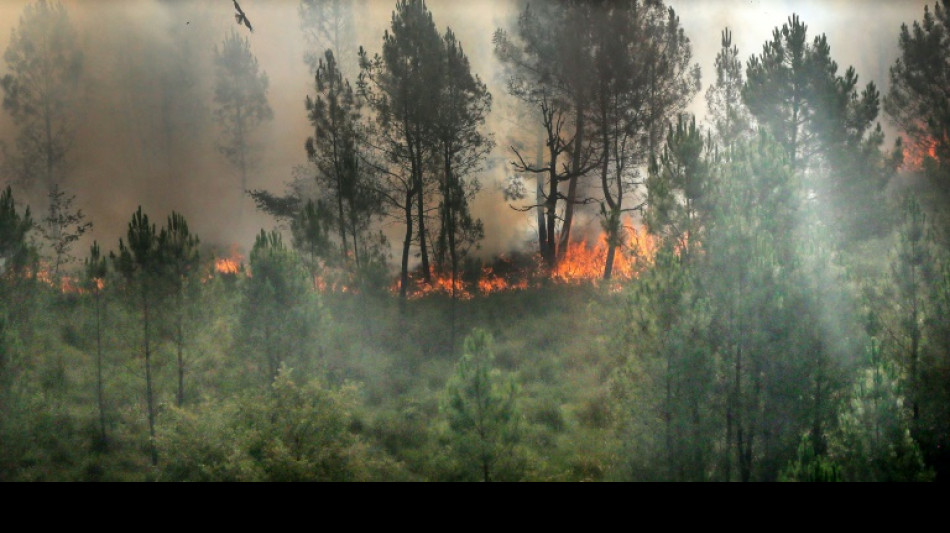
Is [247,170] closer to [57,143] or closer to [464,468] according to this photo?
[57,143]

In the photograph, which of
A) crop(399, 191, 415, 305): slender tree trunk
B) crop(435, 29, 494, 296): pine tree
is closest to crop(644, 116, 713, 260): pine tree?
crop(435, 29, 494, 296): pine tree

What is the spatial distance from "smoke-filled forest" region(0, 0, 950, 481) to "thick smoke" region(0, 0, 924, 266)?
0.16 m

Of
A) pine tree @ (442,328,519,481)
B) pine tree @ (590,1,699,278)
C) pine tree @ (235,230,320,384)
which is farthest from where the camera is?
pine tree @ (590,1,699,278)

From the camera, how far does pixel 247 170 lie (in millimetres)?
36531

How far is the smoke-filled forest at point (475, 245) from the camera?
47.9 ft

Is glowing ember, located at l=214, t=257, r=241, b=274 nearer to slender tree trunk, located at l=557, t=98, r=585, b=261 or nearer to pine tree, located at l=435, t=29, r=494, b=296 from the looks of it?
pine tree, located at l=435, t=29, r=494, b=296

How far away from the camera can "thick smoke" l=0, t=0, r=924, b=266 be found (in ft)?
100

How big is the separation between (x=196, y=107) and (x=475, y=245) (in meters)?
19.5

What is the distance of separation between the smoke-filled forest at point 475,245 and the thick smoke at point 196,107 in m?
0.16

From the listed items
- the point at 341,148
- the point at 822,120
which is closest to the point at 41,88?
the point at 341,148

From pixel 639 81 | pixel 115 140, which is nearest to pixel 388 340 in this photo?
pixel 639 81

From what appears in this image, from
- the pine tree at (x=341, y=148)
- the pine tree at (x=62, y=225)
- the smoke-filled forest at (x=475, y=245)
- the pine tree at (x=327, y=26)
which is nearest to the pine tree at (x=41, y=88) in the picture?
the smoke-filled forest at (x=475, y=245)

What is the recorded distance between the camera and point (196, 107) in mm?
35812

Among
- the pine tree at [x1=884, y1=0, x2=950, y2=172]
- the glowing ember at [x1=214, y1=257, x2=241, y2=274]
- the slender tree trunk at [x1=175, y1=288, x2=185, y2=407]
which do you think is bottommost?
the slender tree trunk at [x1=175, y1=288, x2=185, y2=407]
